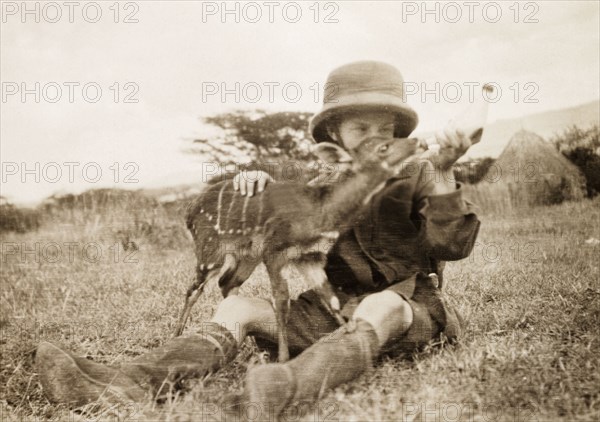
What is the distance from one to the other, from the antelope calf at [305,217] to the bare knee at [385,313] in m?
0.09

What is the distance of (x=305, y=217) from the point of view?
1790 mm

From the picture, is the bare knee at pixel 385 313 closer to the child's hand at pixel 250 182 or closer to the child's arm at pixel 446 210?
the child's arm at pixel 446 210

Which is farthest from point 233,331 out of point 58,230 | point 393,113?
point 58,230

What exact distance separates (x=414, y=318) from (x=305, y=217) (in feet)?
1.69

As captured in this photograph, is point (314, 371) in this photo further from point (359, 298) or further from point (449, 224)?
point (449, 224)

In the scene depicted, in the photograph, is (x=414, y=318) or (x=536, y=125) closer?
(x=414, y=318)

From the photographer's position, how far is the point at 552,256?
3357mm

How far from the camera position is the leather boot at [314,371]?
148 cm

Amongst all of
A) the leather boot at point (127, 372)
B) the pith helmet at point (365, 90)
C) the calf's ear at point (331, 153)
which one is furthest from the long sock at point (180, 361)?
the pith helmet at point (365, 90)

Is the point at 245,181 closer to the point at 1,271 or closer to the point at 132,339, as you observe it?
the point at 132,339

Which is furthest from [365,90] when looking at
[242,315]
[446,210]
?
[242,315]

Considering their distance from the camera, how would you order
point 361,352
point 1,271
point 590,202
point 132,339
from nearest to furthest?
point 361,352 < point 132,339 < point 1,271 < point 590,202

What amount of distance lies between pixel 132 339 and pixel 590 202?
3.65 metres

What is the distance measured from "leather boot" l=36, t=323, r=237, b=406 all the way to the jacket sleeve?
825 mm
